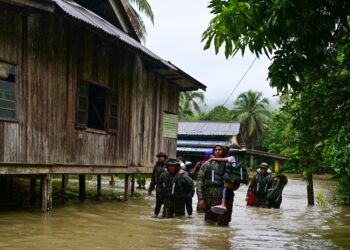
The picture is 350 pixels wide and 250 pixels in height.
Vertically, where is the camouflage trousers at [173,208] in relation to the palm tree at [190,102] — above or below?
below

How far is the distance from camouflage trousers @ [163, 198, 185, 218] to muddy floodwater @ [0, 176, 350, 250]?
0.30 meters

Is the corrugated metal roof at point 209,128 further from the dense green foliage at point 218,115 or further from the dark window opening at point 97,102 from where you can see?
the dark window opening at point 97,102

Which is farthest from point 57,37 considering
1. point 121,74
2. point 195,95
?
point 195,95

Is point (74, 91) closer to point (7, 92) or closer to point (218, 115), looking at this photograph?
point (7, 92)

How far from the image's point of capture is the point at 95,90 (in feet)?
47.4

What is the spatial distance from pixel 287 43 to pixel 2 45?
6.77 metres

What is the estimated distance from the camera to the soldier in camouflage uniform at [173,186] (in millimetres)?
10266

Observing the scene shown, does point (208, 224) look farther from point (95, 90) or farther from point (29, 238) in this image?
point (95, 90)

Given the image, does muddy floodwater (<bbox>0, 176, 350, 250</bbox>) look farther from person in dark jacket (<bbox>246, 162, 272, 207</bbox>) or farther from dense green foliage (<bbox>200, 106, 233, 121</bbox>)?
dense green foliage (<bbox>200, 106, 233, 121</bbox>)

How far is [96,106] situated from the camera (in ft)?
48.3

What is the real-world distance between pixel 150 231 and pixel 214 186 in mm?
1690

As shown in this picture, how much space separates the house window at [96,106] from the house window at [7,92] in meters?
2.20

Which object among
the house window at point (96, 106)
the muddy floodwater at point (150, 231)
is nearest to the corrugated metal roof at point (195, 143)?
the house window at point (96, 106)

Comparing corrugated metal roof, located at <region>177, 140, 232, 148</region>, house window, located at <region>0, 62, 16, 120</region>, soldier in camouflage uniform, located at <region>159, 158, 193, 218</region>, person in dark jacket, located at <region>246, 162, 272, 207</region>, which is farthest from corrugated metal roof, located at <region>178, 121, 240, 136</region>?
house window, located at <region>0, 62, 16, 120</region>
